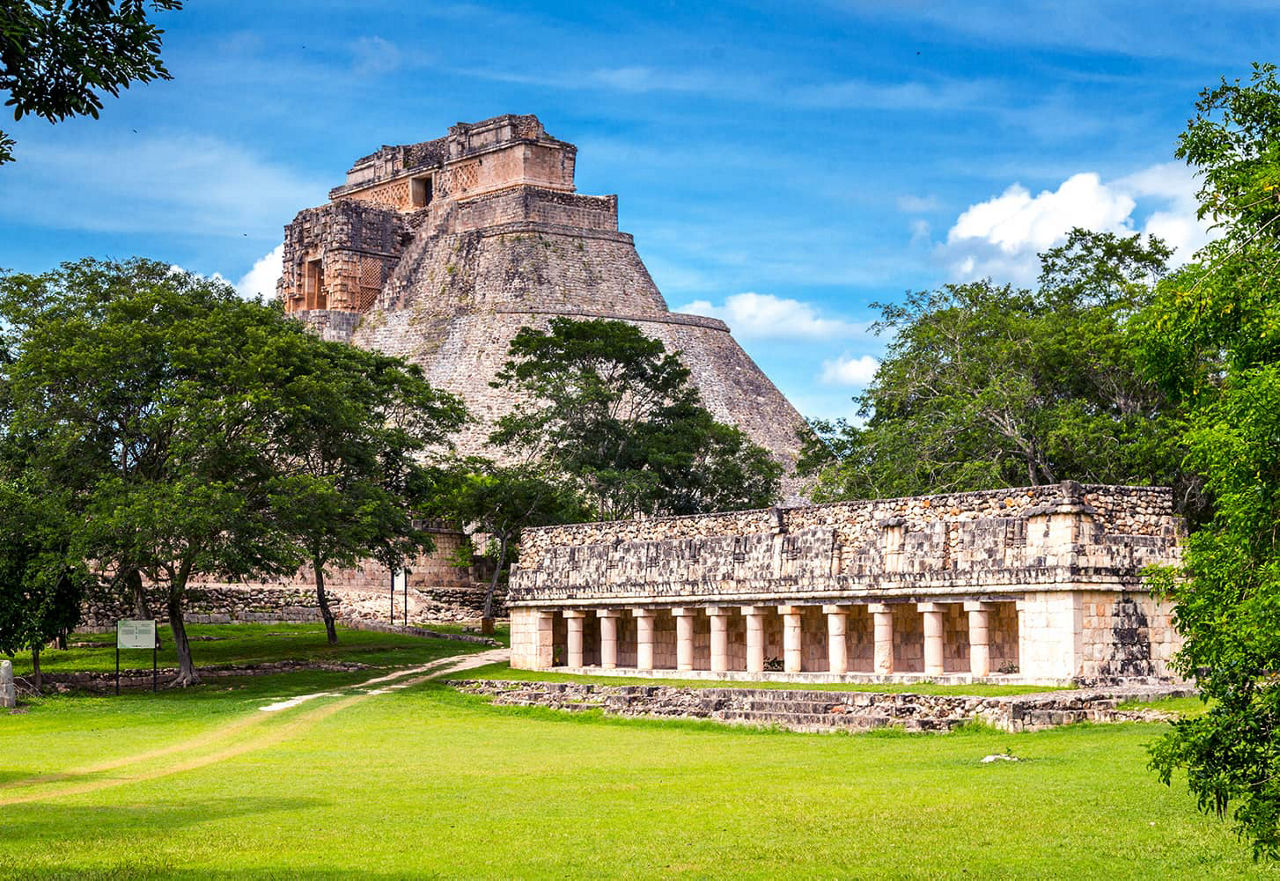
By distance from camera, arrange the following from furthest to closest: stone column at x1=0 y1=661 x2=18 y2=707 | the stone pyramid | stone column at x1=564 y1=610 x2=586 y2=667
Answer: the stone pyramid, stone column at x1=564 y1=610 x2=586 y2=667, stone column at x1=0 y1=661 x2=18 y2=707

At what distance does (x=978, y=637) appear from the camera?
75.2ft

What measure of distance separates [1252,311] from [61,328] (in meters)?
27.9

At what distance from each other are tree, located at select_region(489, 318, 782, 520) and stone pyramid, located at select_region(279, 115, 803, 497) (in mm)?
14890

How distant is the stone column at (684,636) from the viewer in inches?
1110

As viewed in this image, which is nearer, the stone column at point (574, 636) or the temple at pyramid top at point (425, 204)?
the stone column at point (574, 636)

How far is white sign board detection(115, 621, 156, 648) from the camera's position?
96.6 ft

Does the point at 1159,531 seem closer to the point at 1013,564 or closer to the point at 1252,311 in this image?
the point at 1013,564

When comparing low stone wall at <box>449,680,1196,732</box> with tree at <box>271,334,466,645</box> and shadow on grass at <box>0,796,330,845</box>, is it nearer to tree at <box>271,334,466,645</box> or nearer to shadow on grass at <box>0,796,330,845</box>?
tree at <box>271,334,466,645</box>

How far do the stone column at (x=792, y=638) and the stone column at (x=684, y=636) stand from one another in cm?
251

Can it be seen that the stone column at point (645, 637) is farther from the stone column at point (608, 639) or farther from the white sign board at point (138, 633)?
the white sign board at point (138, 633)

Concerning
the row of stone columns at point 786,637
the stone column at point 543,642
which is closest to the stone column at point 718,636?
the row of stone columns at point 786,637

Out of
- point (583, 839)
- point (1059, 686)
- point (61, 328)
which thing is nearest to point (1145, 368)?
point (583, 839)

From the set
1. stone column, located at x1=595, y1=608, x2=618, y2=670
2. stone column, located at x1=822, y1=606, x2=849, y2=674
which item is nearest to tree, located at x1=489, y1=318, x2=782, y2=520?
stone column, located at x1=595, y1=608, x2=618, y2=670

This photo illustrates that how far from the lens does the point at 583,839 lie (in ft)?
39.7
